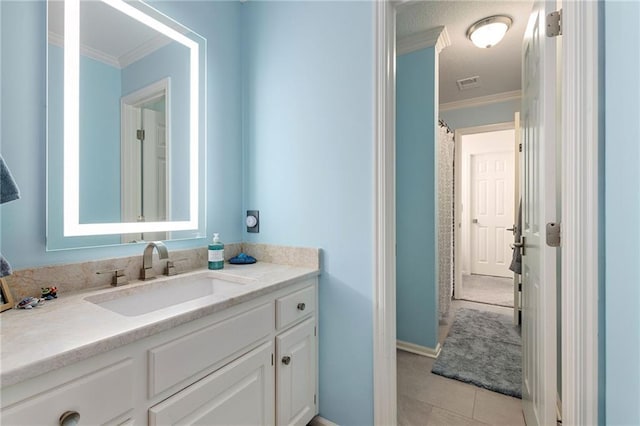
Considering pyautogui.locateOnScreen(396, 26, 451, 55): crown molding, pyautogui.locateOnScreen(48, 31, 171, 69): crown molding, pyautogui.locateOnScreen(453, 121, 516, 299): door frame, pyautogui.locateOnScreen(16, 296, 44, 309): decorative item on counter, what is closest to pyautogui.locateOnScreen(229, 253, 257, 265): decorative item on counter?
pyautogui.locateOnScreen(16, 296, 44, 309): decorative item on counter

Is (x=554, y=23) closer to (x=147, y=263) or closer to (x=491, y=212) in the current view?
(x=147, y=263)

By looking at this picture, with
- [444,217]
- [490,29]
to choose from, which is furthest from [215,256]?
[490,29]

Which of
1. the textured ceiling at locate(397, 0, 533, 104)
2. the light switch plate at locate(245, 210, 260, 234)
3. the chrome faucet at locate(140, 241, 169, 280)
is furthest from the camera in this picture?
the textured ceiling at locate(397, 0, 533, 104)

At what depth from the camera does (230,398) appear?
1039 millimetres

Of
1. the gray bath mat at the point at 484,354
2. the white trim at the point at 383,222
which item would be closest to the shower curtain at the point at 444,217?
the gray bath mat at the point at 484,354

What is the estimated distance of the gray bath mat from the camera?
1949 mm

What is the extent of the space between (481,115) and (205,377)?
13.8 feet

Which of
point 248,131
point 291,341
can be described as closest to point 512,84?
point 248,131

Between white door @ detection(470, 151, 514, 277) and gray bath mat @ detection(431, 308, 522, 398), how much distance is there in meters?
2.27

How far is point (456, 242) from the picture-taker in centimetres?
387

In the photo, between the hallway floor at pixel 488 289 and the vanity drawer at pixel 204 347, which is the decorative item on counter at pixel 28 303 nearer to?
the vanity drawer at pixel 204 347

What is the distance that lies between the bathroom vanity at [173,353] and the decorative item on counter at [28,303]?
0.09 ft

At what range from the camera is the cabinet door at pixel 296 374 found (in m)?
1.26

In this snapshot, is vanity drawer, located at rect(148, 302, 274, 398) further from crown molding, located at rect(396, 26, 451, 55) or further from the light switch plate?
crown molding, located at rect(396, 26, 451, 55)
